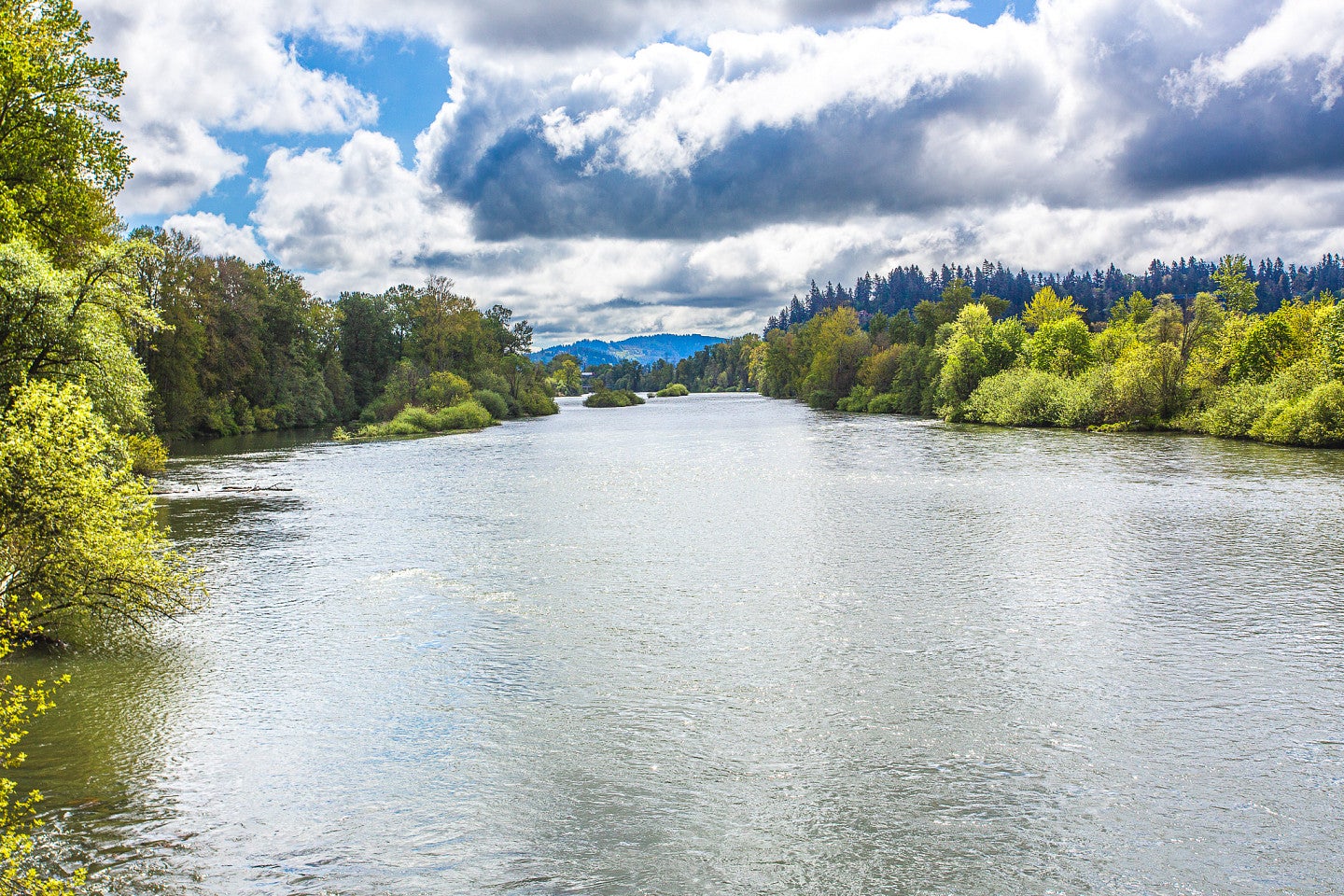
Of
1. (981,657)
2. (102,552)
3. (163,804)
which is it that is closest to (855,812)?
(981,657)

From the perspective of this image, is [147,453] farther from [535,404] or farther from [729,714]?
[535,404]

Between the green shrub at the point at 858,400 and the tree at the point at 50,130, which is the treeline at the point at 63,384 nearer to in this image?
the tree at the point at 50,130

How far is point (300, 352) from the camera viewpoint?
85875 millimetres

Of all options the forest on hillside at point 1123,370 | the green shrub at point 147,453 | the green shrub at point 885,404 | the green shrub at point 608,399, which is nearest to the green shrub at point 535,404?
the green shrub at point 608,399

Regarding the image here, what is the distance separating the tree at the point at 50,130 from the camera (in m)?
19.7

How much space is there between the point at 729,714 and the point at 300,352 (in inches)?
3329

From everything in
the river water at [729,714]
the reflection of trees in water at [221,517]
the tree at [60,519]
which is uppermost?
the tree at [60,519]

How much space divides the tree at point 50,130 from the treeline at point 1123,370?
5239cm

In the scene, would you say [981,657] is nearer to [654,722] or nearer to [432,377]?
[654,722]

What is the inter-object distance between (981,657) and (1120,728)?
2954 millimetres

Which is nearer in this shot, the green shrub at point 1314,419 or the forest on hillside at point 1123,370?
the green shrub at point 1314,419

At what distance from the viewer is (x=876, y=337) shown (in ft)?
381

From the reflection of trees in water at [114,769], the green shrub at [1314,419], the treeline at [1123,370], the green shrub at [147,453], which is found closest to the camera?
the reflection of trees in water at [114,769]

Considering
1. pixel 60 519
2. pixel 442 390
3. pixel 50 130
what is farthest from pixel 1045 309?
pixel 60 519
